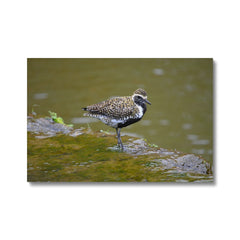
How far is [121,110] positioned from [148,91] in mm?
549

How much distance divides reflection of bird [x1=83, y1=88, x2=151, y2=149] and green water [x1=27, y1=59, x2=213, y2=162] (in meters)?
0.16

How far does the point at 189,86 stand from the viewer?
26.4 feet

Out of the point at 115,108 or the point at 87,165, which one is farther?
the point at 115,108

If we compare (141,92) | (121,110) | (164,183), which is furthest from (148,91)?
(164,183)

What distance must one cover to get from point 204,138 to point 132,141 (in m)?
1.12

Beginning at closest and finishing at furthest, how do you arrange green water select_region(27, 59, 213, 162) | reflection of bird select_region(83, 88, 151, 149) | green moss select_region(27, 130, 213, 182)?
green moss select_region(27, 130, 213, 182), reflection of bird select_region(83, 88, 151, 149), green water select_region(27, 59, 213, 162)

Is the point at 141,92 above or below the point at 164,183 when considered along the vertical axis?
above

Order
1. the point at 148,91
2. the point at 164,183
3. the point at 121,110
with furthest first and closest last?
the point at 148,91, the point at 121,110, the point at 164,183

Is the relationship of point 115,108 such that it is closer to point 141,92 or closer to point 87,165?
point 141,92

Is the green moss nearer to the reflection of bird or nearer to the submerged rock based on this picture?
the submerged rock

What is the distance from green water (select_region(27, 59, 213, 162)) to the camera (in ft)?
25.1

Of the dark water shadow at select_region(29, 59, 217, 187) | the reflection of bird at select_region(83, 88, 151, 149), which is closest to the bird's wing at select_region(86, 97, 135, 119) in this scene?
the reflection of bird at select_region(83, 88, 151, 149)

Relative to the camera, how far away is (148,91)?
25.4 feet
